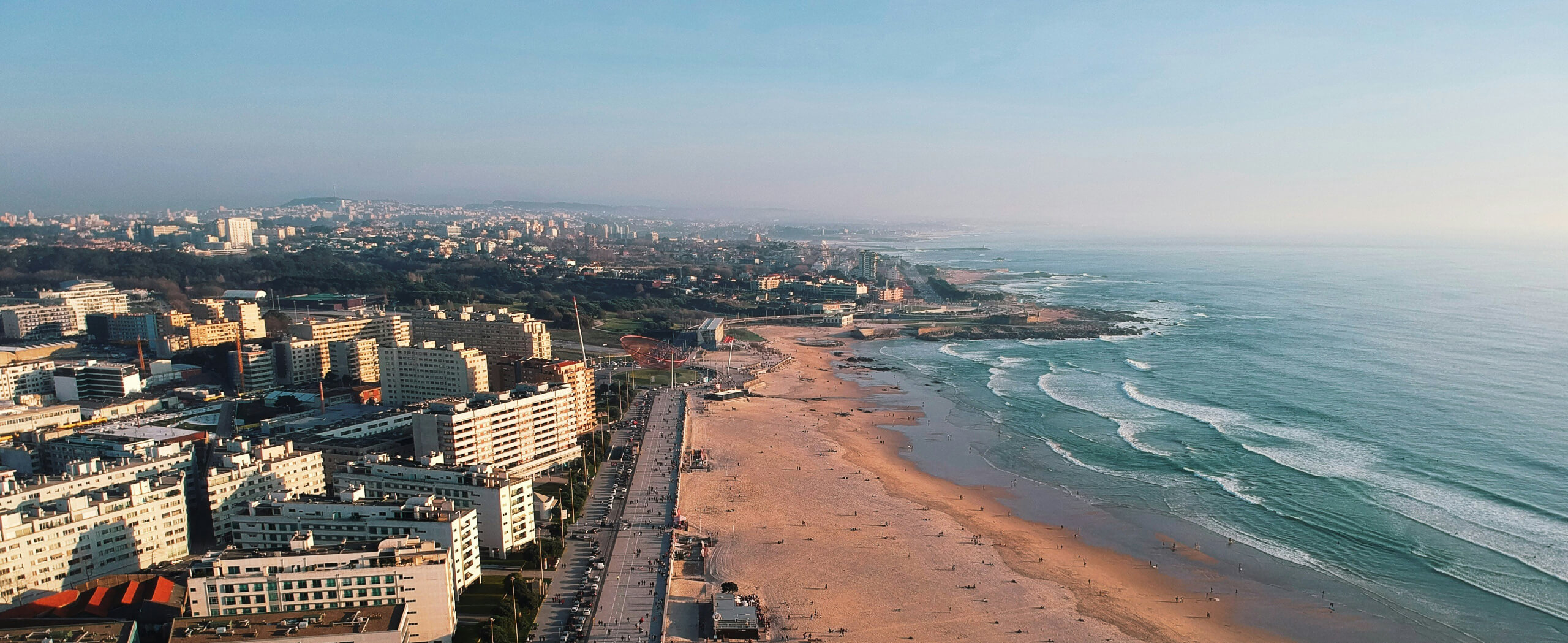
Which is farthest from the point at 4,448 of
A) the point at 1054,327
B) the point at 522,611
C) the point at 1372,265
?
the point at 1372,265

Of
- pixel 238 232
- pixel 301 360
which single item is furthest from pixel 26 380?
pixel 238 232

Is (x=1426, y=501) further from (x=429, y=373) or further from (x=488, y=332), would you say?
(x=488, y=332)

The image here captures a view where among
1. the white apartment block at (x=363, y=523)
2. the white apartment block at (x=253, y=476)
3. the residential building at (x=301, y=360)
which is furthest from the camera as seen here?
the residential building at (x=301, y=360)

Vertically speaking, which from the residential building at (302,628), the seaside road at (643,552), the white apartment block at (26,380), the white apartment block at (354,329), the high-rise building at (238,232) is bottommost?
the seaside road at (643,552)

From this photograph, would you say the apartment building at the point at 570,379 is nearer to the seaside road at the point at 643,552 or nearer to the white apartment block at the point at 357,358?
the seaside road at the point at 643,552

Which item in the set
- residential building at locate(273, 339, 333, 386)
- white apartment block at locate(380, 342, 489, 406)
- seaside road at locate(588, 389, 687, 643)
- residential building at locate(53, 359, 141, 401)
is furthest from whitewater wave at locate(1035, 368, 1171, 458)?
residential building at locate(53, 359, 141, 401)

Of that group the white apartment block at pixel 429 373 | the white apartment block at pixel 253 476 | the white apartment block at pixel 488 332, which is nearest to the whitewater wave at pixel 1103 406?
the white apartment block at pixel 488 332

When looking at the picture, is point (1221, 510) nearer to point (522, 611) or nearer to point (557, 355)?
point (522, 611)
